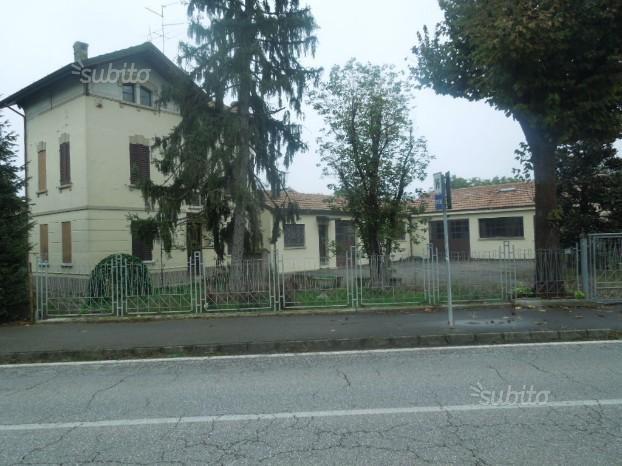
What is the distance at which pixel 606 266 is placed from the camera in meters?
11.4

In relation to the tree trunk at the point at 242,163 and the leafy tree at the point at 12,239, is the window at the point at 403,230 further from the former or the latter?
the leafy tree at the point at 12,239

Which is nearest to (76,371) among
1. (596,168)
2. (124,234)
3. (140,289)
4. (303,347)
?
(303,347)

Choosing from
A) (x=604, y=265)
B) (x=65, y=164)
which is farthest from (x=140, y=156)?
(x=604, y=265)

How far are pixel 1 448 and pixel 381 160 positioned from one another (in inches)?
488

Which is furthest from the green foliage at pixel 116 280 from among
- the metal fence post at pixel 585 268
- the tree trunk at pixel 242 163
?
the metal fence post at pixel 585 268

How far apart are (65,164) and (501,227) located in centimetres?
2365

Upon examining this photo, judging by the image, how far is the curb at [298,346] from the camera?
7.64m

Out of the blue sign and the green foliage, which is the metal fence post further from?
the green foliage

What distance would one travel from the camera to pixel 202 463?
11.9ft

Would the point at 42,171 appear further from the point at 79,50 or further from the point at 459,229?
the point at 459,229

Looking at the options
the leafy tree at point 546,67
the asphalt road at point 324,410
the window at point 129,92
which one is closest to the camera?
the asphalt road at point 324,410

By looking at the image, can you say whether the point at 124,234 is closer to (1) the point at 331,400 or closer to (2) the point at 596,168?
(1) the point at 331,400

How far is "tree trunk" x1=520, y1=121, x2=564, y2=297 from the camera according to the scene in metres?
11.8

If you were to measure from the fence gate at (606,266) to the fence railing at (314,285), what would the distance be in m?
0.02
